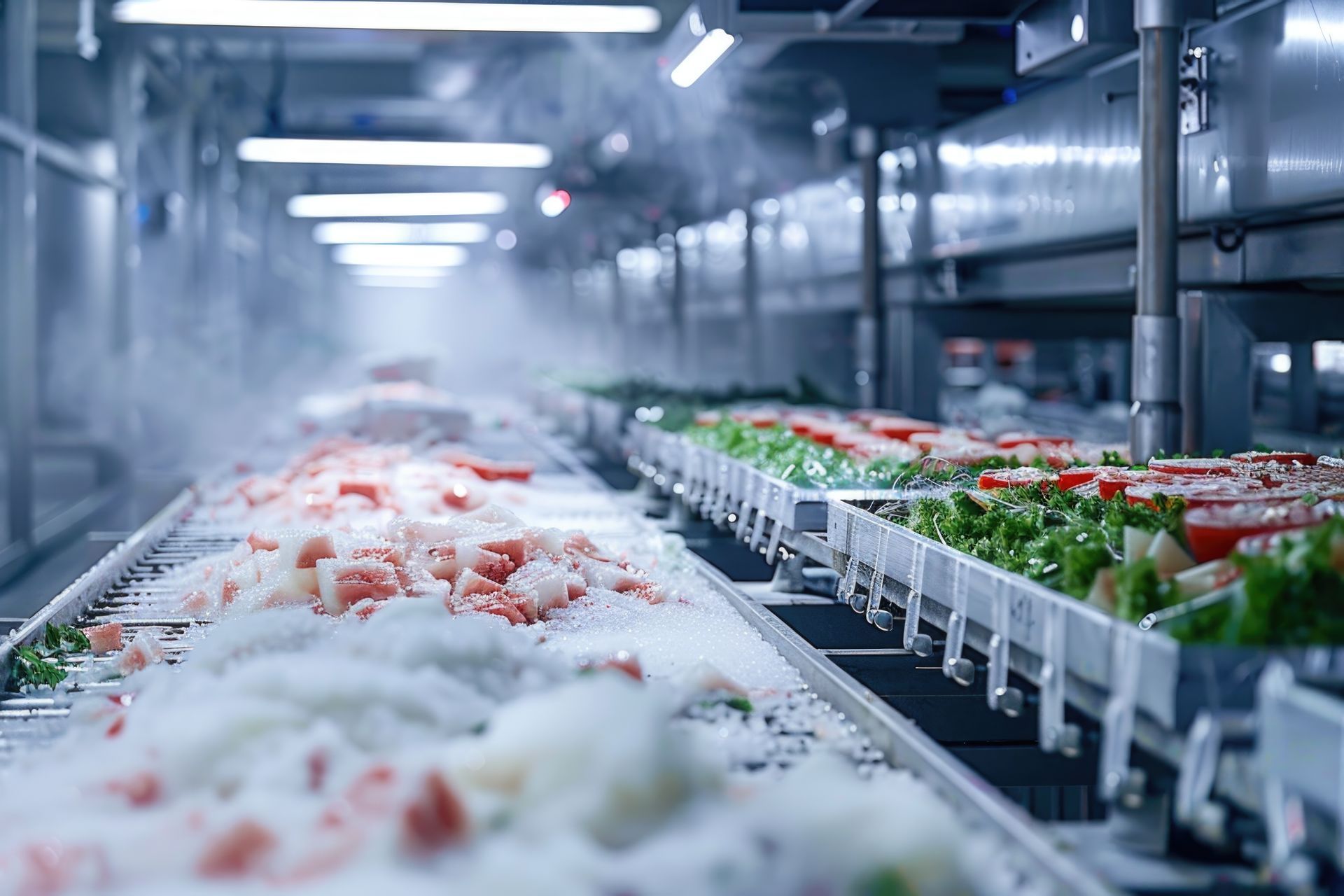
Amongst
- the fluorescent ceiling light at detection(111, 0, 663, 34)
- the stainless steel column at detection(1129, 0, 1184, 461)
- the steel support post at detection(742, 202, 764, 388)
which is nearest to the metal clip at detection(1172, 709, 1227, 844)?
the stainless steel column at detection(1129, 0, 1184, 461)

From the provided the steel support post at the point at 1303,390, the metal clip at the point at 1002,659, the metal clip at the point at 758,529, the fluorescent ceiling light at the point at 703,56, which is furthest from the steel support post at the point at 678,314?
the metal clip at the point at 1002,659

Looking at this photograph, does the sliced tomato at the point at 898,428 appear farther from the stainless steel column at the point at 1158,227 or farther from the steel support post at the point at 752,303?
the steel support post at the point at 752,303

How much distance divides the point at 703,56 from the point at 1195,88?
1.67m

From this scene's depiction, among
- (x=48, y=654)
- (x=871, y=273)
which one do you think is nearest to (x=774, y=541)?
(x=48, y=654)

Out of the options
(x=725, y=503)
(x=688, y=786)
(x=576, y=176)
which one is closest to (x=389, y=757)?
(x=688, y=786)

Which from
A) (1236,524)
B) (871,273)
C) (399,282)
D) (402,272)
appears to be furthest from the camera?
(399,282)

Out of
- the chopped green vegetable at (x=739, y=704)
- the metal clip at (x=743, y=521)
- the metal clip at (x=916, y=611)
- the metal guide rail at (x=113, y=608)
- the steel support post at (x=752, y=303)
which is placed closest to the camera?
the chopped green vegetable at (x=739, y=704)

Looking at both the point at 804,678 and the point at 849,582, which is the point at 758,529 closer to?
the point at 849,582

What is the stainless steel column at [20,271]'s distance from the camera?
7.03m

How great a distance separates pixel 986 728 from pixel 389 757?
60.3 inches

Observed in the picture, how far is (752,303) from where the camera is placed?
9.12 meters

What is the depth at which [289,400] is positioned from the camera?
42.5 feet

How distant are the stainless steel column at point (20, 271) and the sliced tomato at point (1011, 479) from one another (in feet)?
20.0

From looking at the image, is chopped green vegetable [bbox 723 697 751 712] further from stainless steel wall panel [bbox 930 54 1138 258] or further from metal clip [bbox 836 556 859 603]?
stainless steel wall panel [bbox 930 54 1138 258]
